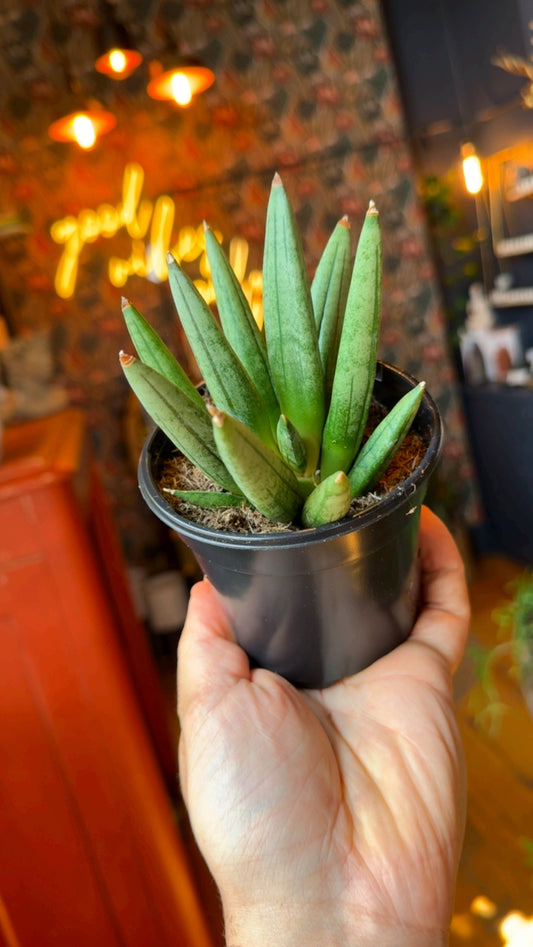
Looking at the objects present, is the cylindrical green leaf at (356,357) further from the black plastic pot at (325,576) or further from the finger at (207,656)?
the finger at (207,656)

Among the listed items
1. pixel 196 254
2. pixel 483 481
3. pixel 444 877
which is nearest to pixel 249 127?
pixel 196 254

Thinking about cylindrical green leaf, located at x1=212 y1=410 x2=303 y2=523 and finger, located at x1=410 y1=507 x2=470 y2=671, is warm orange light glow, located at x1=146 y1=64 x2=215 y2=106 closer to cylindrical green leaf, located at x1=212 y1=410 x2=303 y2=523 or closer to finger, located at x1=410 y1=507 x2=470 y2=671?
finger, located at x1=410 y1=507 x2=470 y2=671

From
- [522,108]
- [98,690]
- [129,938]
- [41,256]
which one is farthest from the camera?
[41,256]

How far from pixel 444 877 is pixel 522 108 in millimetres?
3377

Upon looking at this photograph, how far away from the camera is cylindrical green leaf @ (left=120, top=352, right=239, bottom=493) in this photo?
54cm

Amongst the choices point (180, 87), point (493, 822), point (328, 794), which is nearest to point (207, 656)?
point (328, 794)

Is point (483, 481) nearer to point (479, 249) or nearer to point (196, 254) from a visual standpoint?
point (479, 249)

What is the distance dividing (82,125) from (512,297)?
2186 millimetres

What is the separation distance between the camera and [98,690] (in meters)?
1.64

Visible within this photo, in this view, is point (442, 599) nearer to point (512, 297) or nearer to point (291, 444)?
Result: point (291, 444)

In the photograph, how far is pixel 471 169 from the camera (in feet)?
11.4

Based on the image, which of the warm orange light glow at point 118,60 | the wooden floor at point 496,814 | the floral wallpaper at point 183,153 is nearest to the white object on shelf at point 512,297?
the floral wallpaper at point 183,153

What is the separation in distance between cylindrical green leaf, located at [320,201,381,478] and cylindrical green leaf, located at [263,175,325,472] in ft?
0.07

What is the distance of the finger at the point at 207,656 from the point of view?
0.79 m
